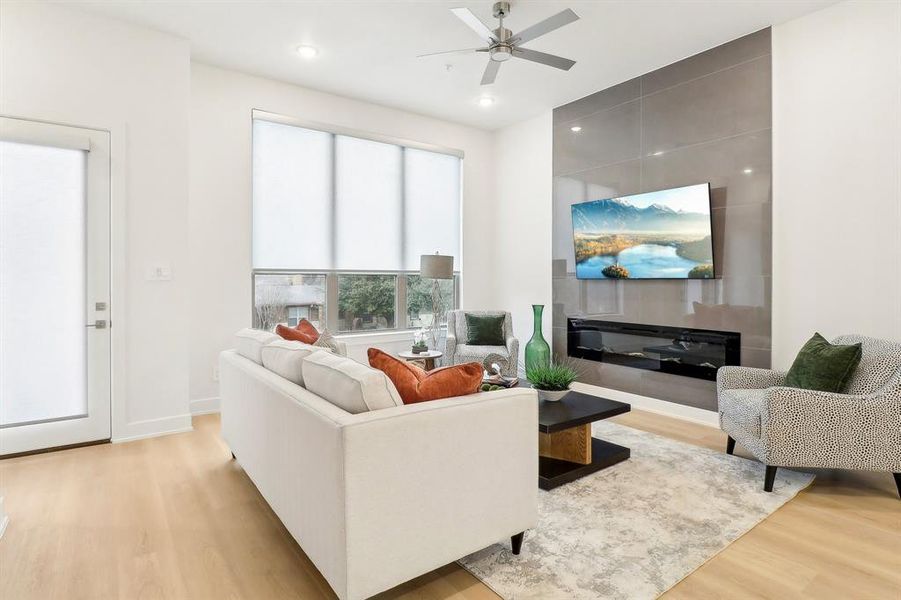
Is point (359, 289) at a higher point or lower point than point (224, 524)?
higher

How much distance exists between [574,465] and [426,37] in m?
3.36

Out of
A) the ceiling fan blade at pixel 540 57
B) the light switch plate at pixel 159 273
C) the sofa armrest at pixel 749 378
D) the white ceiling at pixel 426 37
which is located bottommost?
the sofa armrest at pixel 749 378

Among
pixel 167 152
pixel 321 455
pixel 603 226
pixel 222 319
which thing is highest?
pixel 167 152

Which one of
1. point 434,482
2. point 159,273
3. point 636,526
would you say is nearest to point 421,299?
point 159,273

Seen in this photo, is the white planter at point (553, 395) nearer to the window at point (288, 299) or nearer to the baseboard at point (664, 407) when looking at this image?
the baseboard at point (664, 407)

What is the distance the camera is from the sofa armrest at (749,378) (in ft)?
10.7

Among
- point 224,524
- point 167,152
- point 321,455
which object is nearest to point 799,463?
point 321,455

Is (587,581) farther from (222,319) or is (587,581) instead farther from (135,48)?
(135,48)

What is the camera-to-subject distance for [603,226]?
484 cm

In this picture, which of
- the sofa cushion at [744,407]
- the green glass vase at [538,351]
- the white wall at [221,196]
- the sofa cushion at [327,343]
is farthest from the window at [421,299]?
the sofa cushion at [744,407]

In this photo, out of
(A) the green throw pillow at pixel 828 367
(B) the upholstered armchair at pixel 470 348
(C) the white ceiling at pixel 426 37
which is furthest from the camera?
(B) the upholstered armchair at pixel 470 348

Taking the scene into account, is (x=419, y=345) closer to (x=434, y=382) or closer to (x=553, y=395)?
(x=553, y=395)

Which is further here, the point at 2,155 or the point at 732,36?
the point at 732,36

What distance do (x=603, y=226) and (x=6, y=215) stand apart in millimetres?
4732
